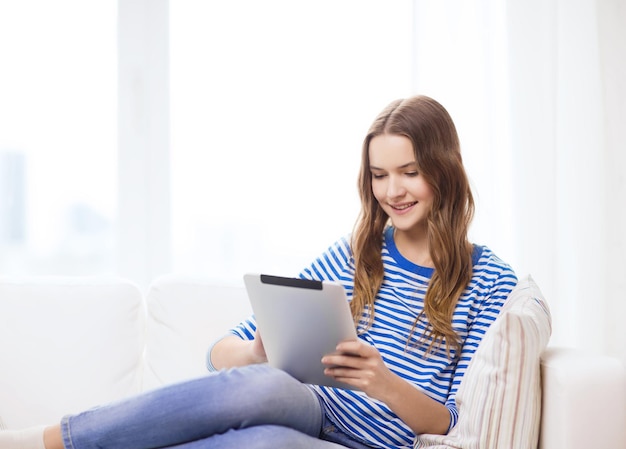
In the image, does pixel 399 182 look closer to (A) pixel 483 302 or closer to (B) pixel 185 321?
(A) pixel 483 302

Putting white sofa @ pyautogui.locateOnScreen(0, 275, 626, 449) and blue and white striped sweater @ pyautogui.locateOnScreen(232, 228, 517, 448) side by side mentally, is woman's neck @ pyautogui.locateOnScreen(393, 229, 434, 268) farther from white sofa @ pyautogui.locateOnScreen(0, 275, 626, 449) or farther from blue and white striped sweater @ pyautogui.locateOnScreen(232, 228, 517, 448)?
white sofa @ pyautogui.locateOnScreen(0, 275, 626, 449)

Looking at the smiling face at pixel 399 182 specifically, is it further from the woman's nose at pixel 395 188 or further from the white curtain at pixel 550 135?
the white curtain at pixel 550 135

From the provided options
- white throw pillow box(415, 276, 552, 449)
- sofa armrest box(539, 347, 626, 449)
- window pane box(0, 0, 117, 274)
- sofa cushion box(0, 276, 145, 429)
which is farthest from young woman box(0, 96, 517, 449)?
window pane box(0, 0, 117, 274)

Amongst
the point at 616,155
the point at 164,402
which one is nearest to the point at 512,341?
the point at 164,402

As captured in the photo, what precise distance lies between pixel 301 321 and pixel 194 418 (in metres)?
0.27

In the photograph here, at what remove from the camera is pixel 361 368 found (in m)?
1.44

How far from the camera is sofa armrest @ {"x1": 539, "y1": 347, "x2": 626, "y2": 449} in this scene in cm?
134

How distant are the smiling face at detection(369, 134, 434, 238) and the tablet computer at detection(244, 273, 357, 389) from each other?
42 centimetres

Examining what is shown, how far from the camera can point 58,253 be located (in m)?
2.82

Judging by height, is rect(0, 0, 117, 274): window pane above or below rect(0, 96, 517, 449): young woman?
above

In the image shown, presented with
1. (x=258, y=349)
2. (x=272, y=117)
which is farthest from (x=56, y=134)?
(x=258, y=349)

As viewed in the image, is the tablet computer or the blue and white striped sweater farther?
the blue and white striped sweater

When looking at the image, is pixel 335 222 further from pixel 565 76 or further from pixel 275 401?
pixel 275 401

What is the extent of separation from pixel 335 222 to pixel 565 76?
38.8 inches
